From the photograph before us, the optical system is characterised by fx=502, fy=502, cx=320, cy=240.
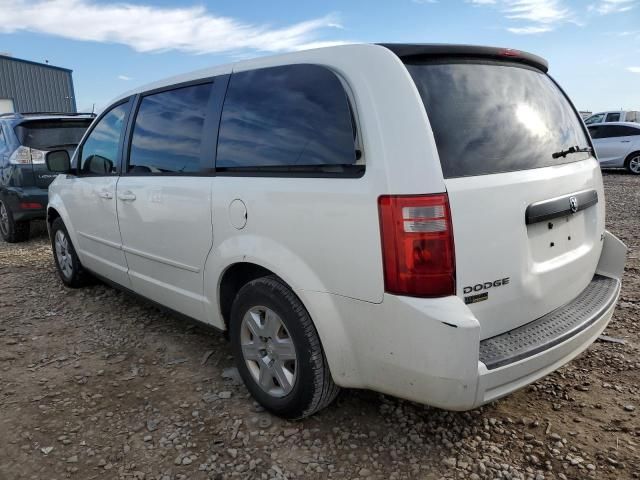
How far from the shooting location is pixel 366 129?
2.01 m

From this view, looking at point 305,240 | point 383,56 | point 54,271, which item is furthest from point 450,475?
point 54,271

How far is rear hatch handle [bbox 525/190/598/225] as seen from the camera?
7.04ft

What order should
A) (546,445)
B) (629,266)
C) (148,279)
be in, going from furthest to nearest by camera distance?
(629,266)
(148,279)
(546,445)

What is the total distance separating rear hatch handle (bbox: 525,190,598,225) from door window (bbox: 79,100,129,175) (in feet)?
9.34

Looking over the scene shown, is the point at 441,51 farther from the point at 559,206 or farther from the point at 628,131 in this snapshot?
the point at 628,131

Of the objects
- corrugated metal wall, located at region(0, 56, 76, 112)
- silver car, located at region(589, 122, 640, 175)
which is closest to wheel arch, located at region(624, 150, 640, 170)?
silver car, located at region(589, 122, 640, 175)

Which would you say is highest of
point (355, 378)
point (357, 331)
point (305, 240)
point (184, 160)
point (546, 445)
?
point (184, 160)

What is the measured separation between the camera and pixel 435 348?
188 centimetres

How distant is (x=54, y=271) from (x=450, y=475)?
4.90 meters

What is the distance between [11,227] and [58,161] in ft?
10.7

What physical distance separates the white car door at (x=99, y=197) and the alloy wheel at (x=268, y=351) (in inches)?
60.2

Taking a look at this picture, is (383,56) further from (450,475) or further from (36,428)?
(36,428)

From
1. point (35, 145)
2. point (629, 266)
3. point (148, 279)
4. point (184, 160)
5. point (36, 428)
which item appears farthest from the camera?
point (35, 145)

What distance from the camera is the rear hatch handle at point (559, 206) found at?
215 centimetres
